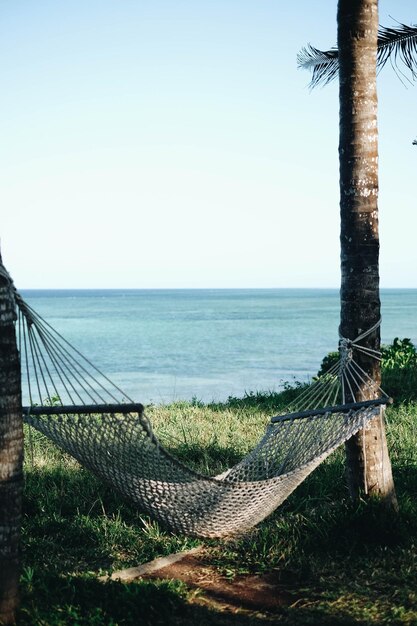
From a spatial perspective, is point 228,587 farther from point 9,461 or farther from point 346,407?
point 9,461

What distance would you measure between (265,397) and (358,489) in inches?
158

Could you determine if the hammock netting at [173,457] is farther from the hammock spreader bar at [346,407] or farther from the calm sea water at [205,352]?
the calm sea water at [205,352]

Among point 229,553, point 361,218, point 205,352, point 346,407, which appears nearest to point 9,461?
point 229,553

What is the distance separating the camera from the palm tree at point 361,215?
10.7ft

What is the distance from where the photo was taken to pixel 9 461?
228 cm

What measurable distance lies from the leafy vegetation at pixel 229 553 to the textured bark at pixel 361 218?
22cm

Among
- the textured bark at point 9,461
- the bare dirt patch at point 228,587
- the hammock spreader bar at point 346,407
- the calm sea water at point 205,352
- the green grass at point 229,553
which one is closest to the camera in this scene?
the textured bark at point 9,461

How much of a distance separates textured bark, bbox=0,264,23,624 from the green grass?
10cm

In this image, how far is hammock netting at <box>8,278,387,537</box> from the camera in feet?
8.61

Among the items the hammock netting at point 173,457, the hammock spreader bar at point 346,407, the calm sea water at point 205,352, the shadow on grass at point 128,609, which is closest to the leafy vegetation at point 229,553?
the shadow on grass at point 128,609

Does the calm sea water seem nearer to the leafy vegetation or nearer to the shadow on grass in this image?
the leafy vegetation

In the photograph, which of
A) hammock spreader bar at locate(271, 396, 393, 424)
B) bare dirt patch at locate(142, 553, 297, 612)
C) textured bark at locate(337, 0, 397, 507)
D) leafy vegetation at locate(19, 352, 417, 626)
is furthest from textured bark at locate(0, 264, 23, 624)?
textured bark at locate(337, 0, 397, 507)

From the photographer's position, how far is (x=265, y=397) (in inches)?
287

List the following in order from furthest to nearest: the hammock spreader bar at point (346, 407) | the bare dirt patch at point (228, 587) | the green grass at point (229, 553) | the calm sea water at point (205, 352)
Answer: the calm sea water at point (205, 352)
the hammock spreader bar at point (346, 407)
the bare dirt patch at point (228, 587)
the green grass at point (229, 553)
